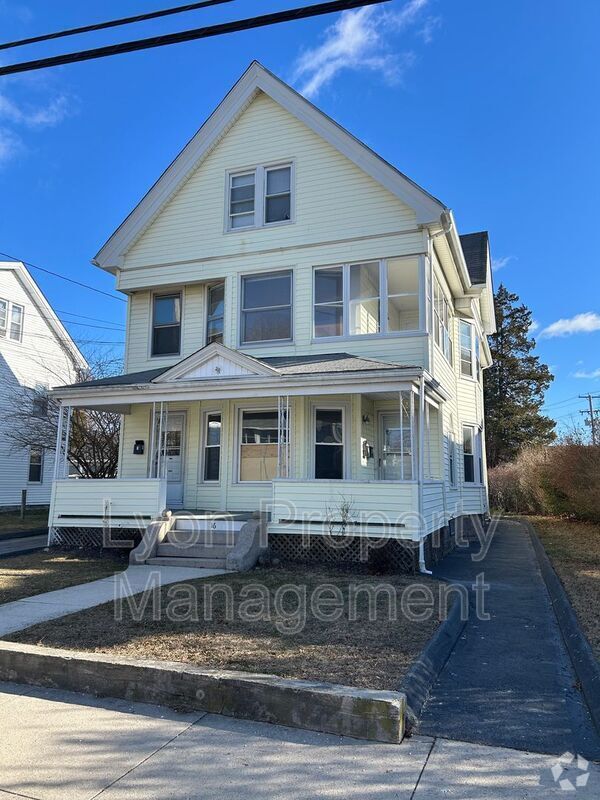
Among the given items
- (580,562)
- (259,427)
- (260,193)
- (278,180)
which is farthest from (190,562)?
(278,180)

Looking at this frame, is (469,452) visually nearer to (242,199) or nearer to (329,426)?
(329,426)

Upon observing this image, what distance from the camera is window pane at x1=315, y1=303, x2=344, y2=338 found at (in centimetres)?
1286

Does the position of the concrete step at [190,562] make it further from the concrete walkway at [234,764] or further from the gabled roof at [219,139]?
the gabled roof at [219,139]

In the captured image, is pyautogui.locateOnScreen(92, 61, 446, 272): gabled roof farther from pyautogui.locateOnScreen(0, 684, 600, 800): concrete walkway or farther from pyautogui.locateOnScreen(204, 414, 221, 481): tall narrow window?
pyautogui.locateOnScreen(0, 684, 600, 800): concrete walkway

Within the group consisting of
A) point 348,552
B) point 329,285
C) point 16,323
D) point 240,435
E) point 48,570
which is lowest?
point 48,570

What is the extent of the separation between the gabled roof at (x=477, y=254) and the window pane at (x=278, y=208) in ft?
22.0

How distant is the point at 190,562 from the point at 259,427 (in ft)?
12.3

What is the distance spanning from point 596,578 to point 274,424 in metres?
6.75

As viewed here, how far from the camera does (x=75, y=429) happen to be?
60.8 feet

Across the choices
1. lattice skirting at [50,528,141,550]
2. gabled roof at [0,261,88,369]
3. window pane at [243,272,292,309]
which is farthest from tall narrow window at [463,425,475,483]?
gabled roof at [0,261,88,369]

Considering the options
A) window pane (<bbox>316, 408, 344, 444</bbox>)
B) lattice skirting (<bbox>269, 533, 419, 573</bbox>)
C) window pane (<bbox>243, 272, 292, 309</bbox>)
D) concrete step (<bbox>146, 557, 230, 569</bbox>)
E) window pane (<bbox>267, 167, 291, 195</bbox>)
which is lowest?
concrete step (<bbox>146, 557, 230, 569</bbox>)

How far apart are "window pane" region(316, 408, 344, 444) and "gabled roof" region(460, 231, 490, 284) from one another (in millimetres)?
7633

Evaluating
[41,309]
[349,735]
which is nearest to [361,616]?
[349,735]

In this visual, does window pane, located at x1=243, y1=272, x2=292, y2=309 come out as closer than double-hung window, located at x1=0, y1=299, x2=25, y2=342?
Yes
